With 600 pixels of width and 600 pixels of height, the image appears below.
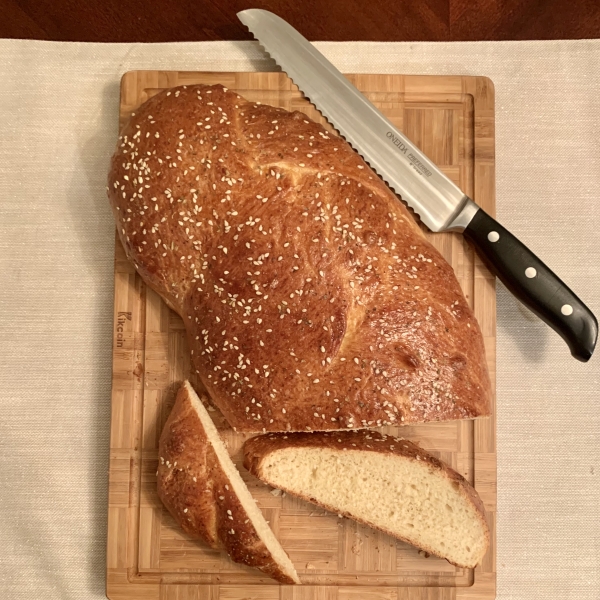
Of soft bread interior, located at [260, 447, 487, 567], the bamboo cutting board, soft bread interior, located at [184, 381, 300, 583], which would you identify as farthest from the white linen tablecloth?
soft bread interior, located at [184, 381, 300, 583]

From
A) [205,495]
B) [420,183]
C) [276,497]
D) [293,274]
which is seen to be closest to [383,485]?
[276,497]

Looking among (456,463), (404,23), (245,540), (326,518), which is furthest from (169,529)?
(404,23)

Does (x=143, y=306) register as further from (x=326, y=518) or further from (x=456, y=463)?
→ (x=456, y=463)

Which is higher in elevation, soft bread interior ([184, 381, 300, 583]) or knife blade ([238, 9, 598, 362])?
knife blade ([238, 9, 598, 362])

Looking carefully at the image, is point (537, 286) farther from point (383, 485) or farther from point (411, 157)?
point (383, 485)

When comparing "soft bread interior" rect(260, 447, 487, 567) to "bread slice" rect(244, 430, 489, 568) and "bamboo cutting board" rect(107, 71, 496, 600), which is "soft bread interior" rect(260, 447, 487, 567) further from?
"bamboo cutting board" rect(107, 71, 496, 600)

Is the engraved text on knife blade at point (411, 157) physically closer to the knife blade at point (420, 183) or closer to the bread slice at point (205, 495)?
the knife blade at point (420, 183)

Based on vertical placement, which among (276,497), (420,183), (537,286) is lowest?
(276,497)
